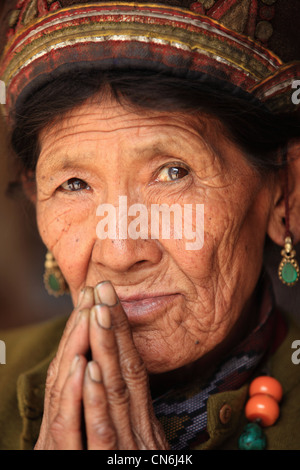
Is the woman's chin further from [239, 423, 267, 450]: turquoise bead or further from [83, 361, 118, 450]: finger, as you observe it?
[239, 423, 267, 450]: turquoise bead

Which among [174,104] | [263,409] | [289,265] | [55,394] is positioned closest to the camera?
[55,394]

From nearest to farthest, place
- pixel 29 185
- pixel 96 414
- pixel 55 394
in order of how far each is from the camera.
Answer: pixel 96 414
pixel 55 394
pixel 29 185

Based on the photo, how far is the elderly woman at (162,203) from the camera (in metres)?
1.46

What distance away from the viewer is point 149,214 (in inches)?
64.4

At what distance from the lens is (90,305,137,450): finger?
1360 mm

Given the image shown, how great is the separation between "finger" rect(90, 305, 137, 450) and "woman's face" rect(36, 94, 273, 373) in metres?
0.26

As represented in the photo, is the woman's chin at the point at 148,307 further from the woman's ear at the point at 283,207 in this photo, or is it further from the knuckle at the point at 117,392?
the woman's ear at the point at 283,207

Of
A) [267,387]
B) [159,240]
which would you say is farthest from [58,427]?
[267,387]

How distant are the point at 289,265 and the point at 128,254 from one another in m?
0.62

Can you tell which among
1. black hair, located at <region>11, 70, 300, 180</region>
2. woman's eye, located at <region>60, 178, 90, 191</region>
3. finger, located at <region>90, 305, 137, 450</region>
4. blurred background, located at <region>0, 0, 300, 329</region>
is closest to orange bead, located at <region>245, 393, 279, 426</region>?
finger, located at <region>90, 305, 137, 450</region>

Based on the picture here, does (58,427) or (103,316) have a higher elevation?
(103,316)

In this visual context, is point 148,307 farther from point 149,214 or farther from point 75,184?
point 75,184

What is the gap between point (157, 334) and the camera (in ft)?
5.56

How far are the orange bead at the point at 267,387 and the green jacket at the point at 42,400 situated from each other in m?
0.03
